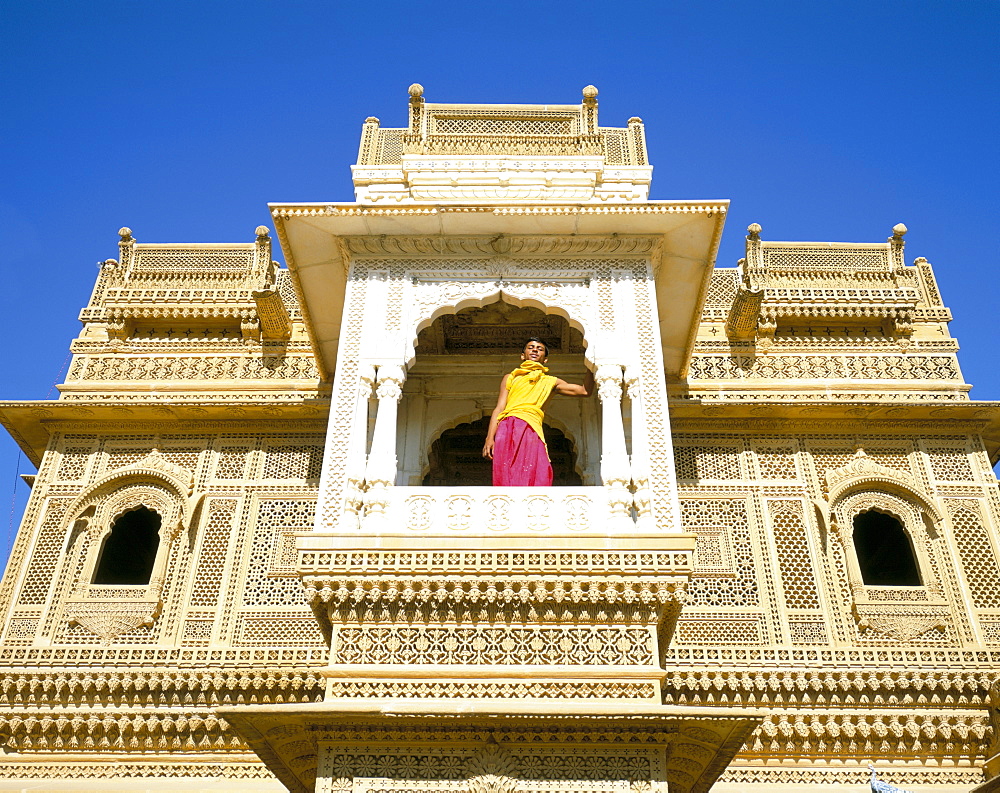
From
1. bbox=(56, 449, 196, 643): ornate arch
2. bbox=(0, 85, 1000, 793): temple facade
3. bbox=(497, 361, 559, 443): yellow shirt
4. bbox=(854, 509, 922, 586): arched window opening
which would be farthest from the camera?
bbox=(854, 509, 922, 586): arched window opening

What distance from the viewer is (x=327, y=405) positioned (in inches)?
333

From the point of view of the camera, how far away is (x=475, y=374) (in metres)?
8.14

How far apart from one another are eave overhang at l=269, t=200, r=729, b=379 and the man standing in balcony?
2.93ft

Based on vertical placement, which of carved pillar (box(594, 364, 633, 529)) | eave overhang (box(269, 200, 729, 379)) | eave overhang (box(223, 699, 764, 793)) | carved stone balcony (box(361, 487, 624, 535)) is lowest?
eave overhang (box(223, 699, 764, 793))

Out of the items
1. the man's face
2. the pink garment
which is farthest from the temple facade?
the pink garment

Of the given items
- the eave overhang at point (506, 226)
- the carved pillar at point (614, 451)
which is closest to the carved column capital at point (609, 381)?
the carved pillar at point (614, 451)

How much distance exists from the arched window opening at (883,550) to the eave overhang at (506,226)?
3.44 metres

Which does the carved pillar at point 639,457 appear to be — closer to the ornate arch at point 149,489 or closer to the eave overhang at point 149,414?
the eave overhang at point 149,414

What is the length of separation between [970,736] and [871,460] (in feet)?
7.85


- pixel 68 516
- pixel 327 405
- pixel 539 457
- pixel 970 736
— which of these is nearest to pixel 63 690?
pixel 68 516

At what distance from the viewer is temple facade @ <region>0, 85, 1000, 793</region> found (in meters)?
5.39

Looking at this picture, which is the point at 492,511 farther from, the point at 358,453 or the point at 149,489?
the point at 149,489

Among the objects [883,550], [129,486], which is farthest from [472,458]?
[883,550]

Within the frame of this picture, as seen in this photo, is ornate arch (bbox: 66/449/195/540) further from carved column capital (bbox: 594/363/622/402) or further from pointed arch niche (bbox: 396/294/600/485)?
carved column capital (bbox: 594/363/622/402)
